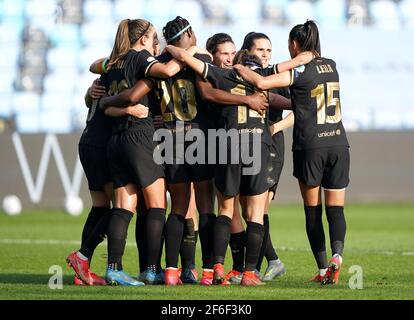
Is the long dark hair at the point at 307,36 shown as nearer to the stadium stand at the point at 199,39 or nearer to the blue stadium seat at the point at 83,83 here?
the stadium stand at the point at 199,39

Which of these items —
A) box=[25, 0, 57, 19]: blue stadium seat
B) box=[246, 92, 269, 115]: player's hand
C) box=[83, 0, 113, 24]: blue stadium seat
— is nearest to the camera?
box=[246, 92, 269, 115]: player's hand

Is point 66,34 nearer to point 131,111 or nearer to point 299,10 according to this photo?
point 299,10

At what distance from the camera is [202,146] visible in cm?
842

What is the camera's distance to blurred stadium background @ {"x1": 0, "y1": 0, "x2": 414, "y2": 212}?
22797 mm

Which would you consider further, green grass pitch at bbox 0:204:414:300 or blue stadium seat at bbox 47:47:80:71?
blue stadium seat at bbox 47:47:80:71

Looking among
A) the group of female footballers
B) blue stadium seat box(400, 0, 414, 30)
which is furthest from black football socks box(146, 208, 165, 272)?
blue stadium seat box(400, 0, 414, 30)

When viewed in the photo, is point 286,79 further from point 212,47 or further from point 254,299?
point 254,299

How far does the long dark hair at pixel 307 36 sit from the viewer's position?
848cm

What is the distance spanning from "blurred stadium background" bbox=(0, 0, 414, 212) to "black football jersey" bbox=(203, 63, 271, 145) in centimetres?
1364

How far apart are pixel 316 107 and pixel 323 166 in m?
0.51

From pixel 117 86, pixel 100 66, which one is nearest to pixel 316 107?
pixel 117 86

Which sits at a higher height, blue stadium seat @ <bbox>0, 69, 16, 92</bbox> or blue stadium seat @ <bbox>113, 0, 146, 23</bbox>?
blue stadium seat @ <bbox>113, 0, 146, 23</bbox>

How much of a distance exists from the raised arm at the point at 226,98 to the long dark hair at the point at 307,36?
1.96 ft

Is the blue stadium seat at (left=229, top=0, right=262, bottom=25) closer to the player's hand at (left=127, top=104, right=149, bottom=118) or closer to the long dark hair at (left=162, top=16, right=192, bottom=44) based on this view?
the long dark hair at (left=162, top=16, right=192, bottom=44)
